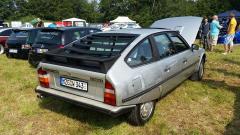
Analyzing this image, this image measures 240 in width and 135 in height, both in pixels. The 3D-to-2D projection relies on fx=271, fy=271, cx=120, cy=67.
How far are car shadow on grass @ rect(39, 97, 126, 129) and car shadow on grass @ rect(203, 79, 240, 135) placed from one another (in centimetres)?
180

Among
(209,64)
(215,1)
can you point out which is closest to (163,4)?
(215,1)

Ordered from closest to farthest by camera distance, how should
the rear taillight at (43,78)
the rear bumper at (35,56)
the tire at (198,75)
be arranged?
the rear taillight at (43,78) < the tire at (198,75) < the rear bumper at (35,56)

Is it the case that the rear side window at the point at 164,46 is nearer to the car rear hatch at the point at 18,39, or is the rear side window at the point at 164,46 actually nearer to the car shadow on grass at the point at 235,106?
the car shadow on grass at the point at 235,106

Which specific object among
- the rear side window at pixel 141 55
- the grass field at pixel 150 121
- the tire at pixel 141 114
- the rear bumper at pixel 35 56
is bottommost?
the grass field at pixel 150 121

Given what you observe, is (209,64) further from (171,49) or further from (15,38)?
(15,38)

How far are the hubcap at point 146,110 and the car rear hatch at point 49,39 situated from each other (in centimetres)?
415

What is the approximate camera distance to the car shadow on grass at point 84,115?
465 cm

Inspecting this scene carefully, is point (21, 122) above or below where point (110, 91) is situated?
below

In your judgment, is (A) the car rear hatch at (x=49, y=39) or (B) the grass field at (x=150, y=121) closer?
(B) the grass field at (x=150, y=121)

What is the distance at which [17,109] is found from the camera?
5379 mm

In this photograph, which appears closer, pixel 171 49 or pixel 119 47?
pixel 119 47

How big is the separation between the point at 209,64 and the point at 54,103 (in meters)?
6.11

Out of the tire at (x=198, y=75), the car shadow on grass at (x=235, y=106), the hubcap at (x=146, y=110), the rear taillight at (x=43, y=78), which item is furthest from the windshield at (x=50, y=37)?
the car shadow on grass at (x=235, y=106)

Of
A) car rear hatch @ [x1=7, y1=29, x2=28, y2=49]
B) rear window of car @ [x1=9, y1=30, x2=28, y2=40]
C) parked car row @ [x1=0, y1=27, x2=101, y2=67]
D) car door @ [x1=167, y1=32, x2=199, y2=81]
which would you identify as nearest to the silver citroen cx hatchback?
car door @ [x1=167, y1=32, x2=199, y2=81]
